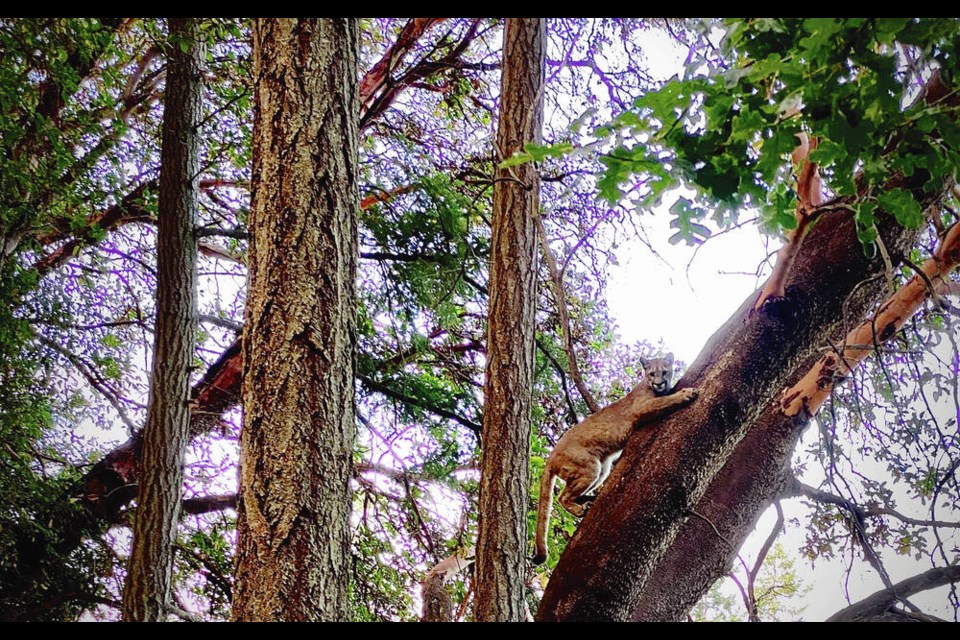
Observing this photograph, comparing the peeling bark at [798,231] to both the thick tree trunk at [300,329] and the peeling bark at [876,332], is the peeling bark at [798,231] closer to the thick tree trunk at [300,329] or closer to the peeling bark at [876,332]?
the peeling bark at [876,332]

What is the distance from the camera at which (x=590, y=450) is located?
2.70 meters

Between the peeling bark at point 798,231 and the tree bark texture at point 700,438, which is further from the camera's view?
the tree bark texture at point 700,438

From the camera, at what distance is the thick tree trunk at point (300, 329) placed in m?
1.18

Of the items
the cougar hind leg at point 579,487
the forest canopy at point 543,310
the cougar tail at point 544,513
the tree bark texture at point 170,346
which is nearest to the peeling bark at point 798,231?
the forest canopy at point 543,310

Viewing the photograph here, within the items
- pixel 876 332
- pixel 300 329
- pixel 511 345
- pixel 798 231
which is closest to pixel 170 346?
pixel 511 345

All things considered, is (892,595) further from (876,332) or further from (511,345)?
(511,345)

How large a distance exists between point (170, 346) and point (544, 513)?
1.82 m

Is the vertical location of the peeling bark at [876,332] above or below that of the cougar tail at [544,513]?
above

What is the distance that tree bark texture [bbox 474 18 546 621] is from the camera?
1765mm

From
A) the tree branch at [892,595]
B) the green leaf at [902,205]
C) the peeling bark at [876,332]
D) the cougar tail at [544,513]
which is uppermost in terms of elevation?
the peeling bark at [876,332]

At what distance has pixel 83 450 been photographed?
4254mm

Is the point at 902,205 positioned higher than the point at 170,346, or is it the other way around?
the point at 170,346

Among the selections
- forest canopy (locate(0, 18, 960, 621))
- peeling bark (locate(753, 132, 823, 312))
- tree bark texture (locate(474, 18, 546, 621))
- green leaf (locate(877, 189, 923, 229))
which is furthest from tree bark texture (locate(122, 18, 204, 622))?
green leaf (locate(877, 189, 923, 229))

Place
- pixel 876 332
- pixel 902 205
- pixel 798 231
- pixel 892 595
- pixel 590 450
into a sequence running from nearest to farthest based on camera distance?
pixel 902 205 → pixel 798 231 → pixel 892 595 → pixel 876 332 → pixel 590 450
